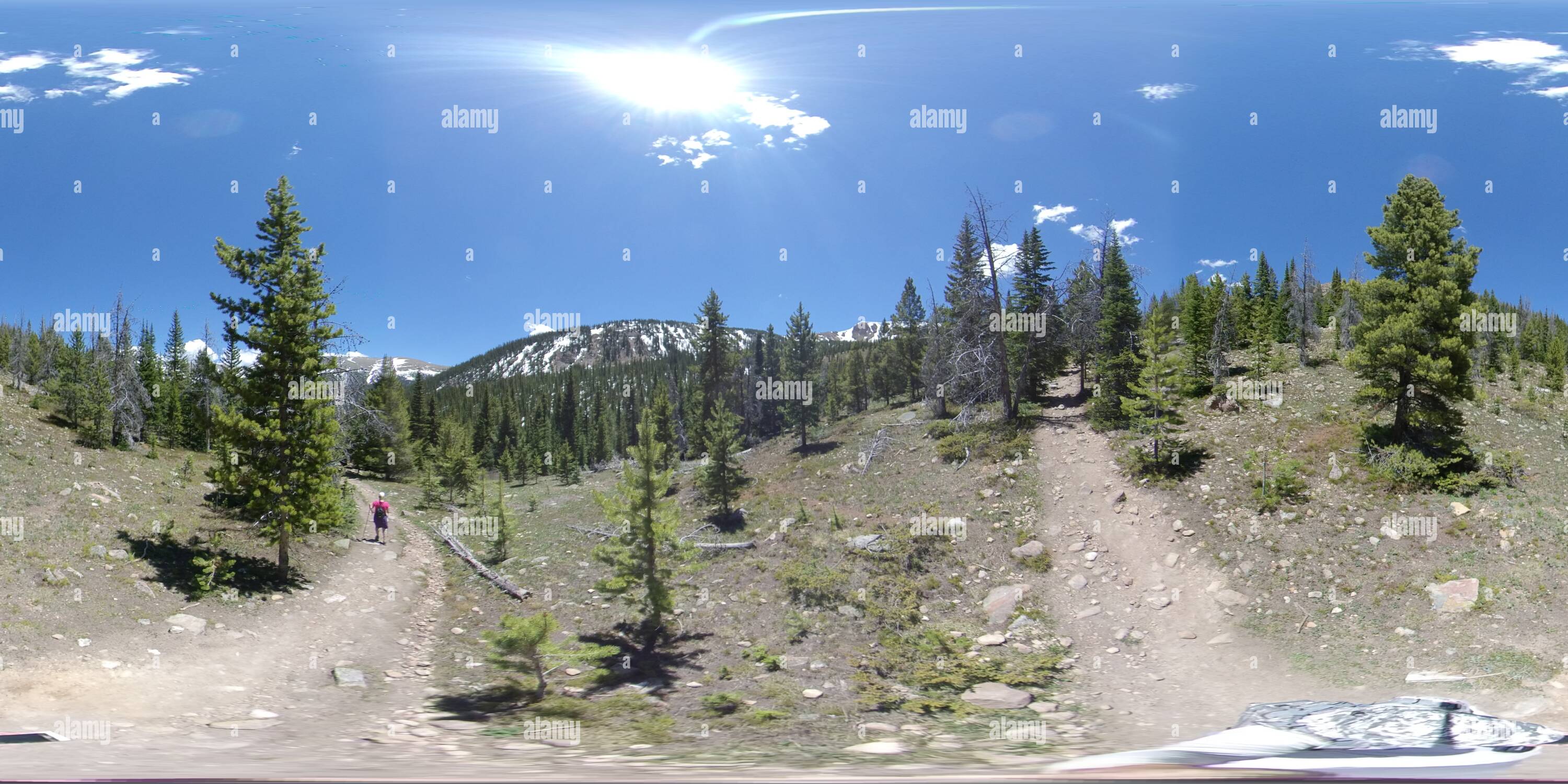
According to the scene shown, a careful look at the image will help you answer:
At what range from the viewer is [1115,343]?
33.4 metres

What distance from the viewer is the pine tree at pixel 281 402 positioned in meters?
17.5

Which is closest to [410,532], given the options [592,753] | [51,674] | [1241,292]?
[51,674]

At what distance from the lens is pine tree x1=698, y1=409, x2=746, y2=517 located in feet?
82.9

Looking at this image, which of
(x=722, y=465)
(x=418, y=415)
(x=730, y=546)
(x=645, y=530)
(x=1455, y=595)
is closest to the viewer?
(x=1455, y=595)

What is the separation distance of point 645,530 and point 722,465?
444 inches
